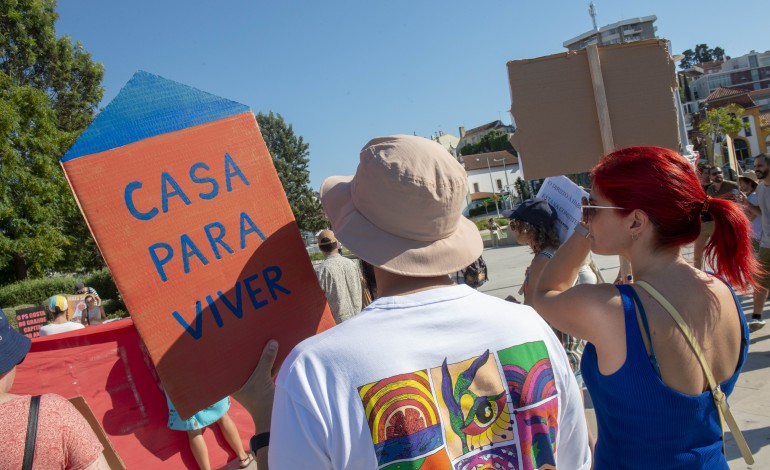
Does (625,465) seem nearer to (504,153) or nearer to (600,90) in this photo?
(600,90)

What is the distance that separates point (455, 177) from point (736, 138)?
9047 centimetres

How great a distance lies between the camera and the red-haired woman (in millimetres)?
1717

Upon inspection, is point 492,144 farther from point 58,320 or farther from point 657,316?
point 657,316

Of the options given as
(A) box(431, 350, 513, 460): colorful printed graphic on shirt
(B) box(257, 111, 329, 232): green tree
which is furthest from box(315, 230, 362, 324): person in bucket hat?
(B) box(257, 111, 329, 232): green tree

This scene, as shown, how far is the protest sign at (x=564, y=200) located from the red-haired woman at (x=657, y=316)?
0.90 meters

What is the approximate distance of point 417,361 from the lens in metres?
1.27

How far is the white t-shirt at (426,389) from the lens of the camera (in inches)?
46.9

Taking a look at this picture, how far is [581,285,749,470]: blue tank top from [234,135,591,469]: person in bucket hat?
29 centimetres

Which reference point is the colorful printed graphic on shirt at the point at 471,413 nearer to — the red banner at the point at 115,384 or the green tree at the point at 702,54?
the red banner at the point at 115,384

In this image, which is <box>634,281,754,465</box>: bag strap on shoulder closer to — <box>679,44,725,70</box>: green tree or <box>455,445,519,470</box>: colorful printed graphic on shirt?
<box>455,445,519,470</box>: colorful printed graphic on shirt

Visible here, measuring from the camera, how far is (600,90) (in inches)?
127

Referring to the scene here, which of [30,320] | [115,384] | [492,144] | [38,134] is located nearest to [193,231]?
[115,384]

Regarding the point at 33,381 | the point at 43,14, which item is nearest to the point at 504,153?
the point at 43,14

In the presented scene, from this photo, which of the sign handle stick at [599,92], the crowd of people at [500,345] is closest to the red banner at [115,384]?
the crowd of people at [500,345]
